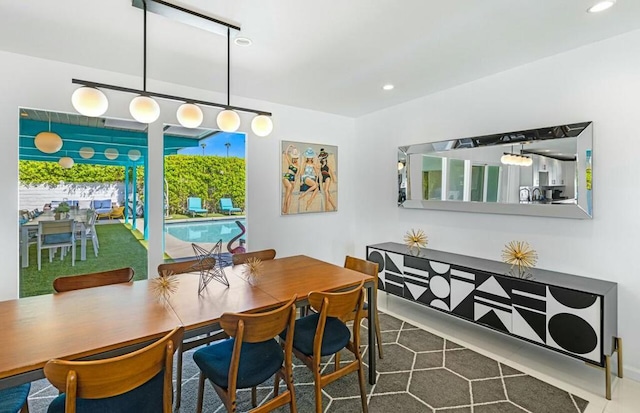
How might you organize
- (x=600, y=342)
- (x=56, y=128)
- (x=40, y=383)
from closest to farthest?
(x=600, y=342) < (x=40, y=383) < (x=56, y=128)

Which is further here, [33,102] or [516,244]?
[516,244]

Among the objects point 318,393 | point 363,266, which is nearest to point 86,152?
point 363,266

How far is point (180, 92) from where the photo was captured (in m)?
3.52

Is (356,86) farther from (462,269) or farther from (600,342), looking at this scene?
(600,342)

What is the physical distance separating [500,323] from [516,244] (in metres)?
0.80

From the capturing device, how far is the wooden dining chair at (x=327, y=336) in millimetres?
1834

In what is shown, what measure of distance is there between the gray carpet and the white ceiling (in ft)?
8.69

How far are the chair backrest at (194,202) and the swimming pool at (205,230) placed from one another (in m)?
Result: 0.21

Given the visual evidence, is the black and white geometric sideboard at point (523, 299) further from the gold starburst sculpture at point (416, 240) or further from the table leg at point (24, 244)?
the table leg at point (24, 244)

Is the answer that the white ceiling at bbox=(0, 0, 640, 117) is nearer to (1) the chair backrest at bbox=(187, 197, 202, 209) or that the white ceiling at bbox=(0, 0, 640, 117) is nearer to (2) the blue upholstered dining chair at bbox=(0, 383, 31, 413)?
(1) the chair backrest at bbox=(187, 197, 202, 209)

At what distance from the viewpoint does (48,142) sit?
2941mm

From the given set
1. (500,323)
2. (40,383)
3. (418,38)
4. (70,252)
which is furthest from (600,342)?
(70,252)

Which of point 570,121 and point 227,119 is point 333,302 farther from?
point 570,121

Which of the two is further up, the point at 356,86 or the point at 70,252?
the point at 356,86
